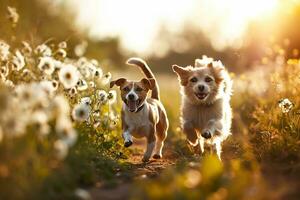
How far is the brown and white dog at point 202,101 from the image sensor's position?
27.8 feet

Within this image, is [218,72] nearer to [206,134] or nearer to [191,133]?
[191,133]

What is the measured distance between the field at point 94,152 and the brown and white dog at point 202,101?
0.34 metres

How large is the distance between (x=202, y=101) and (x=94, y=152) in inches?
92.2

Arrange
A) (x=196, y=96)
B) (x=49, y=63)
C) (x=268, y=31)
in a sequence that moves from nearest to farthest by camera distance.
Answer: (x=49, y=63) < (x=196, y=96) < (x=268, y=31)

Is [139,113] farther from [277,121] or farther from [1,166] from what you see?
[1,166]

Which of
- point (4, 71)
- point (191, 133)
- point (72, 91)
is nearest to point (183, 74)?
point (191, 133)

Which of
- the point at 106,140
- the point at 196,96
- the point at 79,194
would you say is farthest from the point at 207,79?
the point at 79,194

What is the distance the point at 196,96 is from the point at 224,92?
0.70 m

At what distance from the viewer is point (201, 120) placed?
8.64m

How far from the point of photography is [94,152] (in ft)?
22.2

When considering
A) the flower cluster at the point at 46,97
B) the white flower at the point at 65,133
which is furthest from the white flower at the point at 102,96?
the white flower at the point at 65,133

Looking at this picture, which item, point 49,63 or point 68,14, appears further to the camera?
point 68,14

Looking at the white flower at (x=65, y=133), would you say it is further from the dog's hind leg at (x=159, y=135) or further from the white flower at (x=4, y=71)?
the dog's hind leg at (x=159, y=135)

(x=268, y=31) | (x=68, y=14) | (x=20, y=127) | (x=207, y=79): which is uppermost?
(x=68, y=14)
